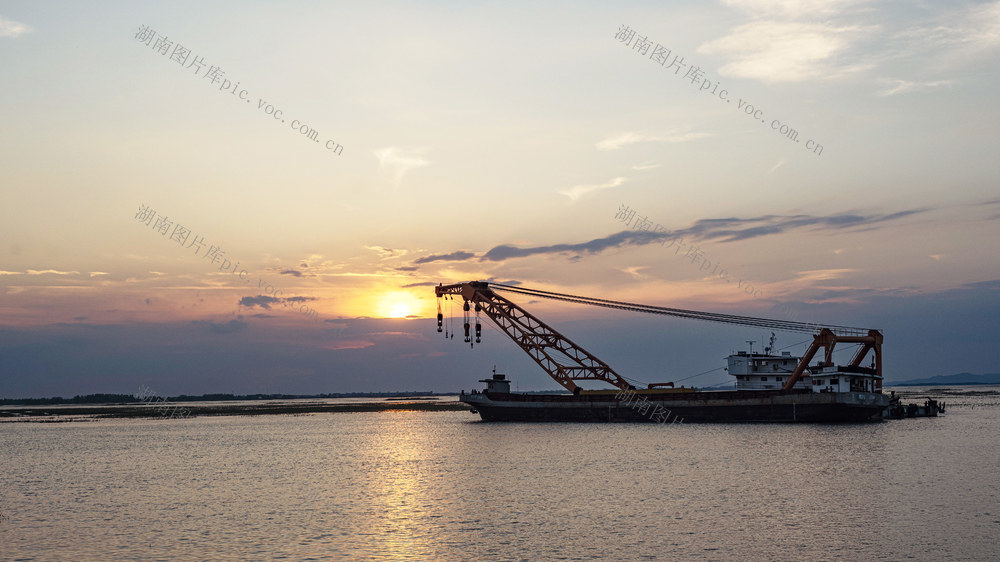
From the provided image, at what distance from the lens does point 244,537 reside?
108 ft

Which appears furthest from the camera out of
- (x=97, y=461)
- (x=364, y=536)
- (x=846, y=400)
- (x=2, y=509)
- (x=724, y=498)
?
(x=846, y=400)

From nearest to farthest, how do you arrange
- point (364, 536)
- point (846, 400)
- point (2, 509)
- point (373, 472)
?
point (364, 536) < point (2, 509) < point (373, 472) < point (846, 400)

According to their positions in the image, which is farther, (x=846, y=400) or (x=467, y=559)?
(x=846, y=400)

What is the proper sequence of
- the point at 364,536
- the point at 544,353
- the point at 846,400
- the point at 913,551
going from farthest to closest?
the point at 544,353 < the point at 846,400 < the point at 364,536 < the point at 913,551

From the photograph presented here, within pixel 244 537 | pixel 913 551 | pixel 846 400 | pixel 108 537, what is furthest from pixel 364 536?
pixel 846 400

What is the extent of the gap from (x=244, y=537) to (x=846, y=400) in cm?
6888

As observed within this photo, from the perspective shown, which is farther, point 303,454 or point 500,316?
point 500,316

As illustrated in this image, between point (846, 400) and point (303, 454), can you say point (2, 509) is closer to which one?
point (303, 454)

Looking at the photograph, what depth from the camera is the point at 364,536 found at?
1291 inches

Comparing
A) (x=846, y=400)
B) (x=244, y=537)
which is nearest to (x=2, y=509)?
(x=244, y=537)

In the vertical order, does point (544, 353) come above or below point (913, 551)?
above

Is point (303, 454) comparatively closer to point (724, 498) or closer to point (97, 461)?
point (97, 461)

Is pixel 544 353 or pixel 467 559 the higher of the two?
pixel 544 353

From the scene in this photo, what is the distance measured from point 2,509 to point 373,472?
22.1 metres
